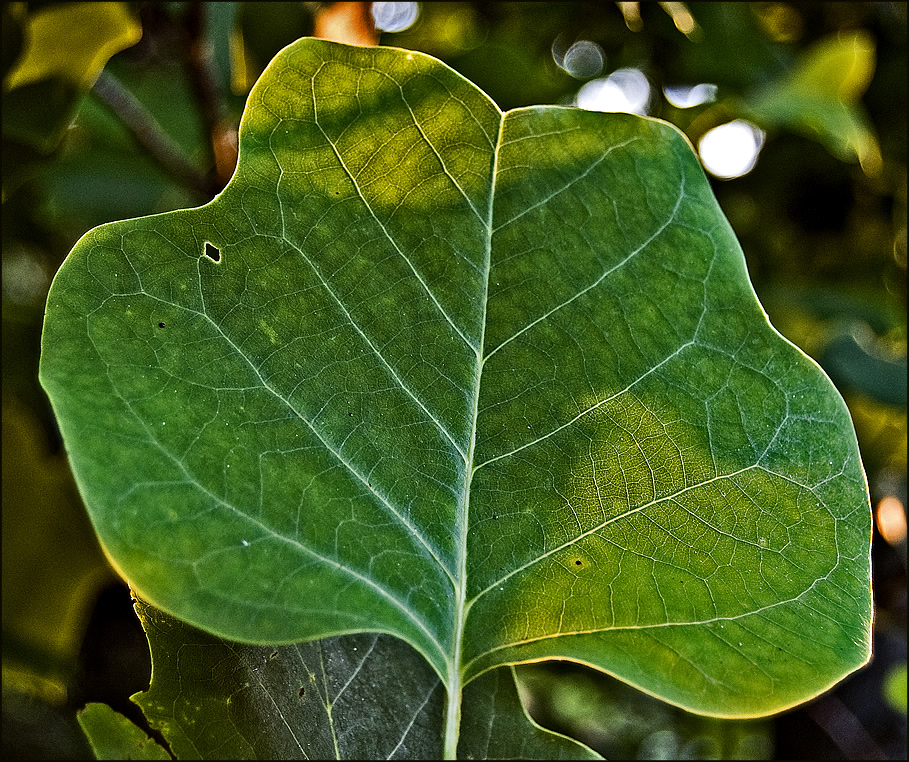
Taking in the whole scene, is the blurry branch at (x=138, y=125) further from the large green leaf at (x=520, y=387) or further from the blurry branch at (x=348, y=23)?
the large green leaf at (x=520, y=387)

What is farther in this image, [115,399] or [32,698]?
[32,698]

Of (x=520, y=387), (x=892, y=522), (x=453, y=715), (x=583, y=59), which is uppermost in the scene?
(x=520, y=387)

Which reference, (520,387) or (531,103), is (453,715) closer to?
(520,387)

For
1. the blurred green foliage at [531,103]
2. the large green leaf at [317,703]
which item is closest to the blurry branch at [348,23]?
the blurred green foliage at [531,103]

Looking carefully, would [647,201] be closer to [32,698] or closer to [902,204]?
[32,698]

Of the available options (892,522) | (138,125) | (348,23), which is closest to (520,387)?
(348,23)

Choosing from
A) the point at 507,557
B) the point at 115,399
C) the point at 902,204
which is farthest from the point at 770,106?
the point at 115,399

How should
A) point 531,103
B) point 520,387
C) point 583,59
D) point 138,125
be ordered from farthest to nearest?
point 583,59
point 531,103
point 138,125
point 520,387

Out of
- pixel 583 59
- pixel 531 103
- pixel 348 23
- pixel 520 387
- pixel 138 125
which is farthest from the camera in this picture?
pixel 583 59
